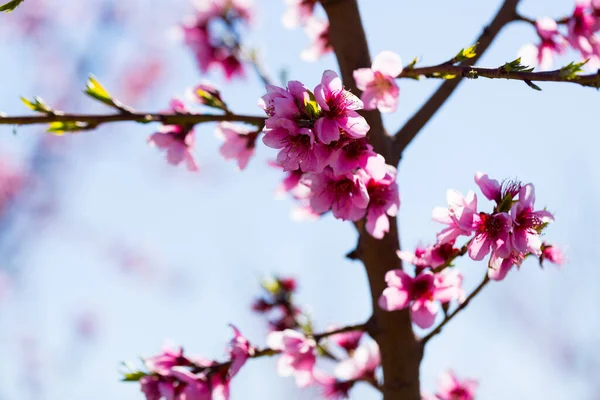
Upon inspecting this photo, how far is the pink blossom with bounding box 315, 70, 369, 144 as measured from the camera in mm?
1349

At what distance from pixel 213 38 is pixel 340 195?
1.53 meters

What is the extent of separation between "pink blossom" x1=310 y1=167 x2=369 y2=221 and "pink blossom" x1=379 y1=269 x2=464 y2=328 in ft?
0.73

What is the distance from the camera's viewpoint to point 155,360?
6.44ft

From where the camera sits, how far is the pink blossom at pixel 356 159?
1.44m

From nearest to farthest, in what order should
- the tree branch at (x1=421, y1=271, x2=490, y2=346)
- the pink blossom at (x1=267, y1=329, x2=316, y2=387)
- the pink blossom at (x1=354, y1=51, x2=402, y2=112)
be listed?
the pink blossom at (x1=354, y1=51, x2=402, y2=112) → the tree branch at (x1=421, y1=271, x2=490, y2=346) → the pink blossom at (x1=267, y1=329, x2=316, y2=387)

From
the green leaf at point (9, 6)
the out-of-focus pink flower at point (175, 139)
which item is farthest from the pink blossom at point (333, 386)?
the green leaf at point (9, 6)

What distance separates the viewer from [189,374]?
6.16 feet

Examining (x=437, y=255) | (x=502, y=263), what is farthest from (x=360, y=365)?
(x=502, y=263)

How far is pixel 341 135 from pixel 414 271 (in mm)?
551

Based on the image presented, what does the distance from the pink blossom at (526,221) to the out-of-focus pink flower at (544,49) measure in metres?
0.96

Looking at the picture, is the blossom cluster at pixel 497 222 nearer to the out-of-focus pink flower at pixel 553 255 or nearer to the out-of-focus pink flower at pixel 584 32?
the out-of-focus pink flower at pixel 553 255

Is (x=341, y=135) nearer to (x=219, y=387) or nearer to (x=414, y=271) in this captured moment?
(x=414, y=271)

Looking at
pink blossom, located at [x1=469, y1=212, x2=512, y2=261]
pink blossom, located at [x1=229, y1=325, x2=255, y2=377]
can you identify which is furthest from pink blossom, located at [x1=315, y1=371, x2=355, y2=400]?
pink blossom, located at [x1=469, y1=212, x2=512, y2=261]

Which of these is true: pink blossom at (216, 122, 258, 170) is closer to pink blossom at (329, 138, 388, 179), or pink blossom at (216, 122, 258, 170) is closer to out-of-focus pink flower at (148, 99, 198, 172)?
out-of-focus pink flower at (148, 99, 198, 172)
